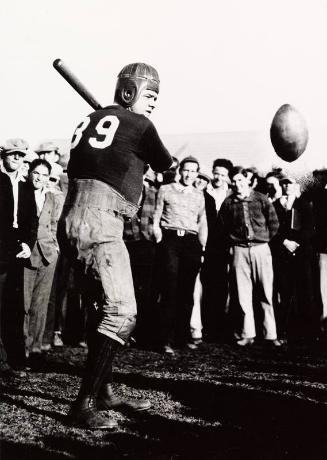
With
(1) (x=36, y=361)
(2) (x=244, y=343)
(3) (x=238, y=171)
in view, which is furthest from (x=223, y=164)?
(1) (x=36, y=361)

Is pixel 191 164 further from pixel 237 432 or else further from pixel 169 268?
pixel 237 432

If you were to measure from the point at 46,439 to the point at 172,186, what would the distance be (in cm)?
511

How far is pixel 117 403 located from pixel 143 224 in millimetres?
4665

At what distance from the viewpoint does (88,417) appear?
403cm

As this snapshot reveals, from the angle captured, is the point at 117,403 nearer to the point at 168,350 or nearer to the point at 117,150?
the point at 117,150

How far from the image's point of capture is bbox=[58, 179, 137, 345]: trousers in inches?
166

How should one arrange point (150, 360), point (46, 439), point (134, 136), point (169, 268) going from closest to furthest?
point (46, 439) → point (134, 136) → point (150, 360) → point (169, 268)

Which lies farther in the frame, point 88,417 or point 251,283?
point 251,283

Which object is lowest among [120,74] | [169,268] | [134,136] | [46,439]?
[46,439]

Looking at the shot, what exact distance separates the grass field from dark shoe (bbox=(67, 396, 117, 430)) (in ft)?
0.16

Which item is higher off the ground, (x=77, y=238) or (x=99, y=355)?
(x=77, y=238)

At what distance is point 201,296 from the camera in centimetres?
950

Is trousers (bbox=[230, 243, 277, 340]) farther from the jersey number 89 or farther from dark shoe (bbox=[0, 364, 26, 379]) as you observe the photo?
the jersey number 89

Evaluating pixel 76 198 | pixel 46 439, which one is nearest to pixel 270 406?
pixel 46 439
